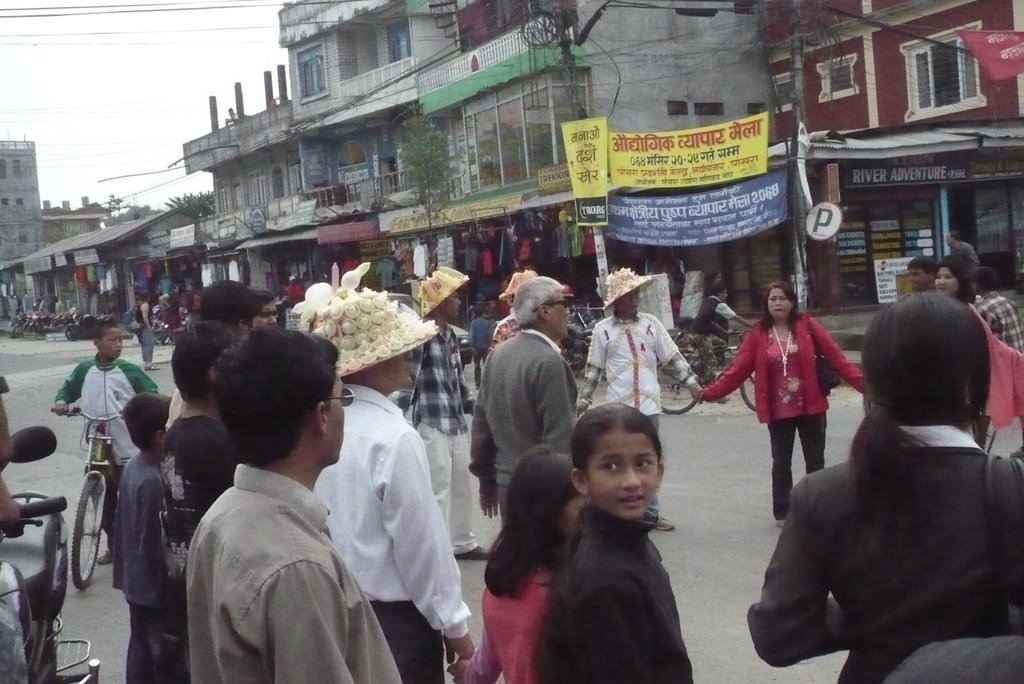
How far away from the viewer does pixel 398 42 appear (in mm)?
33812

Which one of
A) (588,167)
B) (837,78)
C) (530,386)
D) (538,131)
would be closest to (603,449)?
(530,386)

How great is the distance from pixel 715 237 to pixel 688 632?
1387 centimetres

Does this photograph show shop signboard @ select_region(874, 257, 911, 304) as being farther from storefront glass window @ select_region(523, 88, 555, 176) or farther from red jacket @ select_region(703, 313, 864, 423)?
red jacket @ select_region(703, 313, 864, 423)

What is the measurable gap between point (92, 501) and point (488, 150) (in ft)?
63.2

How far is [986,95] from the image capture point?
2322cm

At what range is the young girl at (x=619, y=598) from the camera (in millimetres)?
2561

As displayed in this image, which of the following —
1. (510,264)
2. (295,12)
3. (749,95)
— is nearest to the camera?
(510,264)

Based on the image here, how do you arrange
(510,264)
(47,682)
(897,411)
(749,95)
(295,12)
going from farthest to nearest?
(295,12), (749,95), (510,264), (47,682), (897,411)

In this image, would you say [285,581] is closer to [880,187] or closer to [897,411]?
[897,411]

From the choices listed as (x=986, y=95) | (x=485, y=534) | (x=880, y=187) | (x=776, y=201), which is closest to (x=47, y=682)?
(x=485, y=534)

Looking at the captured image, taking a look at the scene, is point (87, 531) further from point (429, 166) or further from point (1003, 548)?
point (429, 166)

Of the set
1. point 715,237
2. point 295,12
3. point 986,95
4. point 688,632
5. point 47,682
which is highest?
point 295,12

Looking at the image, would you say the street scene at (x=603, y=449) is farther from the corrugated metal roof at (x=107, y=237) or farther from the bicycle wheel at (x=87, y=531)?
the corrugated metal roof at (x=107, y=237)

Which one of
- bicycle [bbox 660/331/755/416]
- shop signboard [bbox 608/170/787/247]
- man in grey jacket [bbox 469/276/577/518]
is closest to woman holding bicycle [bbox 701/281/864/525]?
man in grey jacket [bbox 469/276/577/518]
